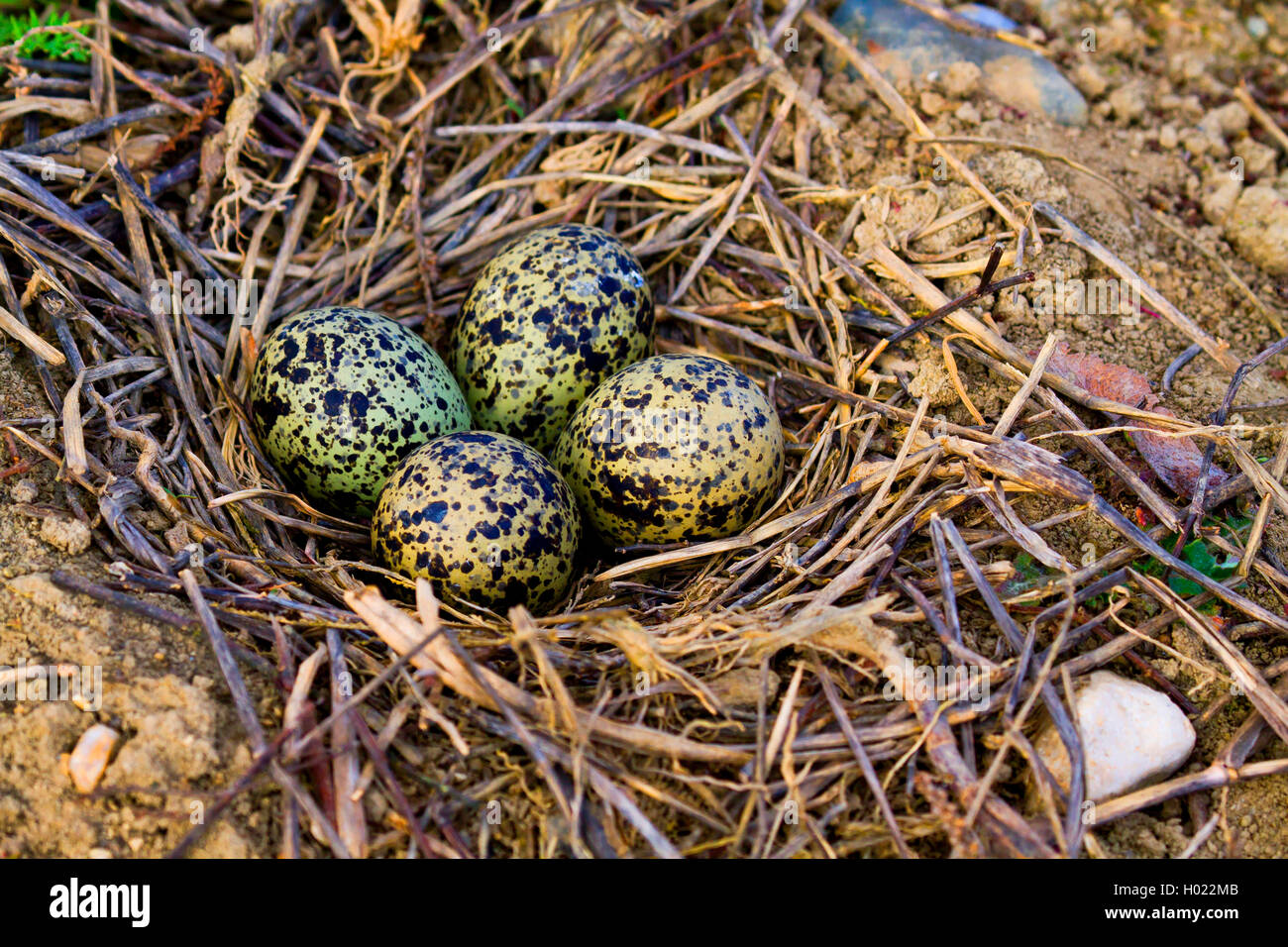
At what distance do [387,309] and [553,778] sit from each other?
2.25m

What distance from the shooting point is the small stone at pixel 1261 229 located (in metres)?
3.44

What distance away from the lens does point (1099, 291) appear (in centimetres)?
321

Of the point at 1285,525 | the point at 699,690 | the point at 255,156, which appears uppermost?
the point at 255,156

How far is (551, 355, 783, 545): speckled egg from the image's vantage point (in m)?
2.86

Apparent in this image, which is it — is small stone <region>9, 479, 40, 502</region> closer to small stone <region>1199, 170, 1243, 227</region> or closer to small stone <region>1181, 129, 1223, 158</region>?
small stone <region>1199, 170, 1243, 227</region>

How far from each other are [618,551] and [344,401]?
1.02 m

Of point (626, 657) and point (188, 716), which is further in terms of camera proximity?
point (626, 657)

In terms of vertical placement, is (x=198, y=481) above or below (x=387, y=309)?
below

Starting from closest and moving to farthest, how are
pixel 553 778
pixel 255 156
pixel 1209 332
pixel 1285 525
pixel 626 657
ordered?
1. pixel 553 778
2. pixel 626 657
3. pixel 1285 525
4. pixel 1209 332
5. pixel 255 156

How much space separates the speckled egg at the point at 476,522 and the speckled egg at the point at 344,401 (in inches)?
8.3

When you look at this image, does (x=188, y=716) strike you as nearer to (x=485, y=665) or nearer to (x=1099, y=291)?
(x=485, y=665)

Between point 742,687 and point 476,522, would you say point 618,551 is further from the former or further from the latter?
point 742,687

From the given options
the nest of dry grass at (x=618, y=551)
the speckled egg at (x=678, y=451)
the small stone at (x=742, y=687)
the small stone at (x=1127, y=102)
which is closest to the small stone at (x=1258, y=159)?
the small stone at (x=1127, y=102)

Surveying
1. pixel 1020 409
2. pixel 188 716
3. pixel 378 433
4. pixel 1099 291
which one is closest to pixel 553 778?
pixel 188 716
